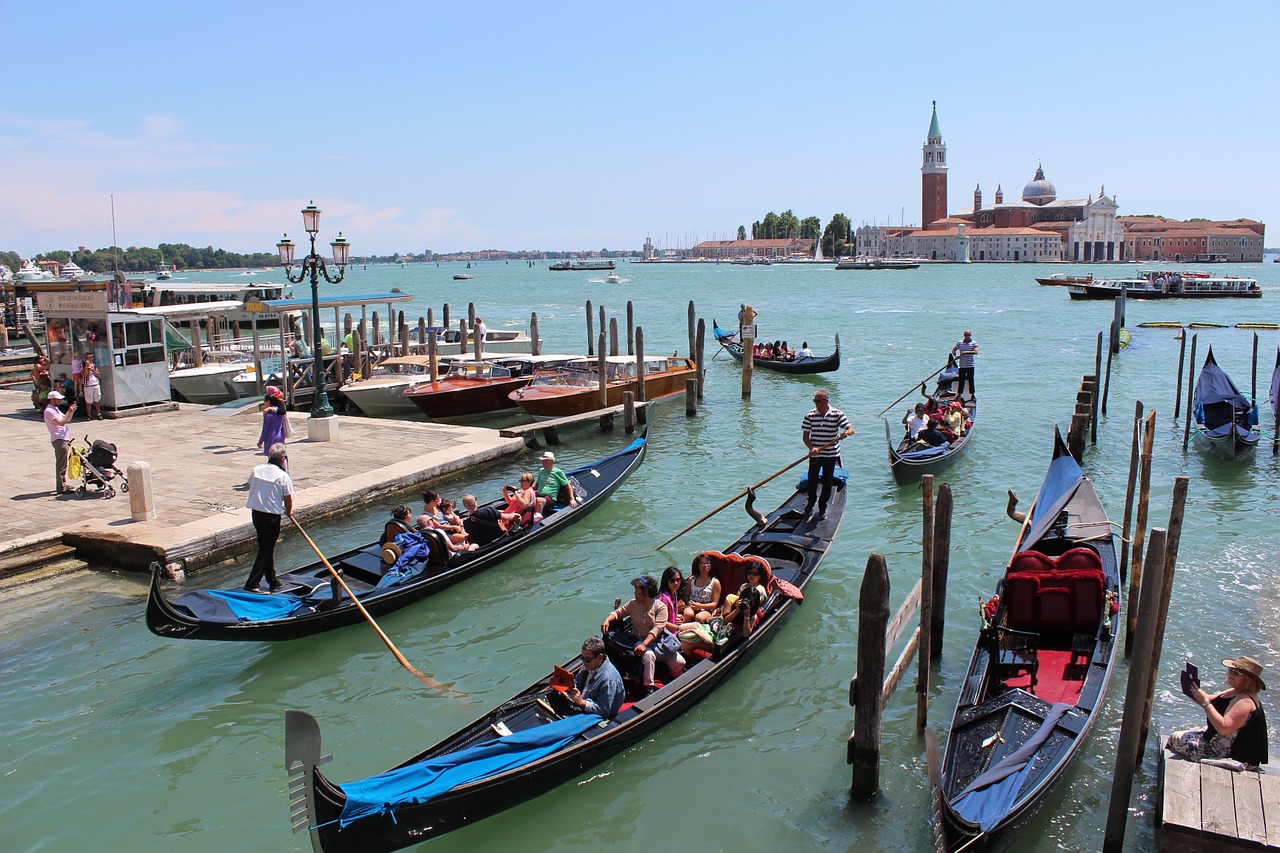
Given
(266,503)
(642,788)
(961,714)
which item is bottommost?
(642,788)

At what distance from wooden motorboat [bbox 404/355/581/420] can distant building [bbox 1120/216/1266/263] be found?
147m

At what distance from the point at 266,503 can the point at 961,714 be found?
5.68 m

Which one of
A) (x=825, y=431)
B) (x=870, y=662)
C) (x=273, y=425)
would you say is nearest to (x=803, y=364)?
(x=825, y=431)

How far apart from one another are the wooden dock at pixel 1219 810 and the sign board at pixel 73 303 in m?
14.7

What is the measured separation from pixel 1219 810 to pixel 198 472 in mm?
11062

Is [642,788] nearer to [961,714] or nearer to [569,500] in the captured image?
[961,714]

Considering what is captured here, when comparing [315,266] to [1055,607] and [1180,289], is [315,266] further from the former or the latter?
[1180,289]

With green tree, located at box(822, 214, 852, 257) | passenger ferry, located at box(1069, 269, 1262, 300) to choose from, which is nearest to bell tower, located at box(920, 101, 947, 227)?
green tree, located at box(822, 214, 852, 257)

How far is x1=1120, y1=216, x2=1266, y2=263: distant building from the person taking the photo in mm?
141625

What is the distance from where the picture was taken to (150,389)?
15648 mm

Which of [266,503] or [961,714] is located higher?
[266,503]

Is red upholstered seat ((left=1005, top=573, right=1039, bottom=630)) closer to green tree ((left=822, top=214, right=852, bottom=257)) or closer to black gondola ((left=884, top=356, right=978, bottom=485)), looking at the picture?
black gondola ((left=884, top=356, right=978, bottom=485))

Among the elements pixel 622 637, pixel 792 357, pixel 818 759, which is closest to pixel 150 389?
pixel 622 637

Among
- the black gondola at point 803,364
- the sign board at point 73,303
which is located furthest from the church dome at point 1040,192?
the sign board at point 73,303
